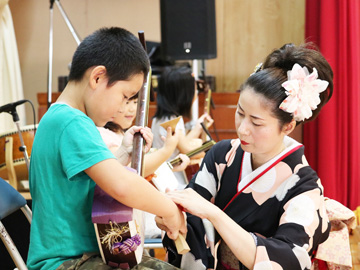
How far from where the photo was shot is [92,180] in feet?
4.26

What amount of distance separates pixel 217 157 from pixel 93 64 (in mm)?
Answer: 570

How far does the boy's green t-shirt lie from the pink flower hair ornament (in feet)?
1.83

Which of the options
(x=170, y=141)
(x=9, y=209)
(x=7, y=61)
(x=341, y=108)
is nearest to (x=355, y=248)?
(x=170, y=141)

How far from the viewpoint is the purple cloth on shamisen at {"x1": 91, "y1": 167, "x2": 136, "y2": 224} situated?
122 centimetres

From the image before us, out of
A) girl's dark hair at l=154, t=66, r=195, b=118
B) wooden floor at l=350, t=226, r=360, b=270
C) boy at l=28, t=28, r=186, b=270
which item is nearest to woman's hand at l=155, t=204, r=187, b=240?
boy at l=28, t=28, r=186, b=270

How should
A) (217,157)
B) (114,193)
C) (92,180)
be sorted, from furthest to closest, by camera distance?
1. (217,157)
2. (92,180)
3. (114,193)

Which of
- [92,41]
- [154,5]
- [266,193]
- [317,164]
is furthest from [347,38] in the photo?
[92,41]

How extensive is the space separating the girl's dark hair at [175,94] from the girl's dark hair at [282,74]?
6.57 feet

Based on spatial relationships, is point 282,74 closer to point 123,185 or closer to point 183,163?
point 123,185

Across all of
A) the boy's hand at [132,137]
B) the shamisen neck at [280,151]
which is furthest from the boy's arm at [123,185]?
the shamisen neck at [280,151]

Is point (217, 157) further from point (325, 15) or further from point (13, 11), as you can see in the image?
point (13, 11)

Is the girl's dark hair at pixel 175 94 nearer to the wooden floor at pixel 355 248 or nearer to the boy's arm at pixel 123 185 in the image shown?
the wooden floor at pixel 355 248

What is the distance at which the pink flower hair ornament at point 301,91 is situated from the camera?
1.45 metres

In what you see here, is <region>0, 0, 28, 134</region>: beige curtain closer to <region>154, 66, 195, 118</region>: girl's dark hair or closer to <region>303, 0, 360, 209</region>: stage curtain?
<region>154, 66, 195, 118</region>: girl's dark hair
